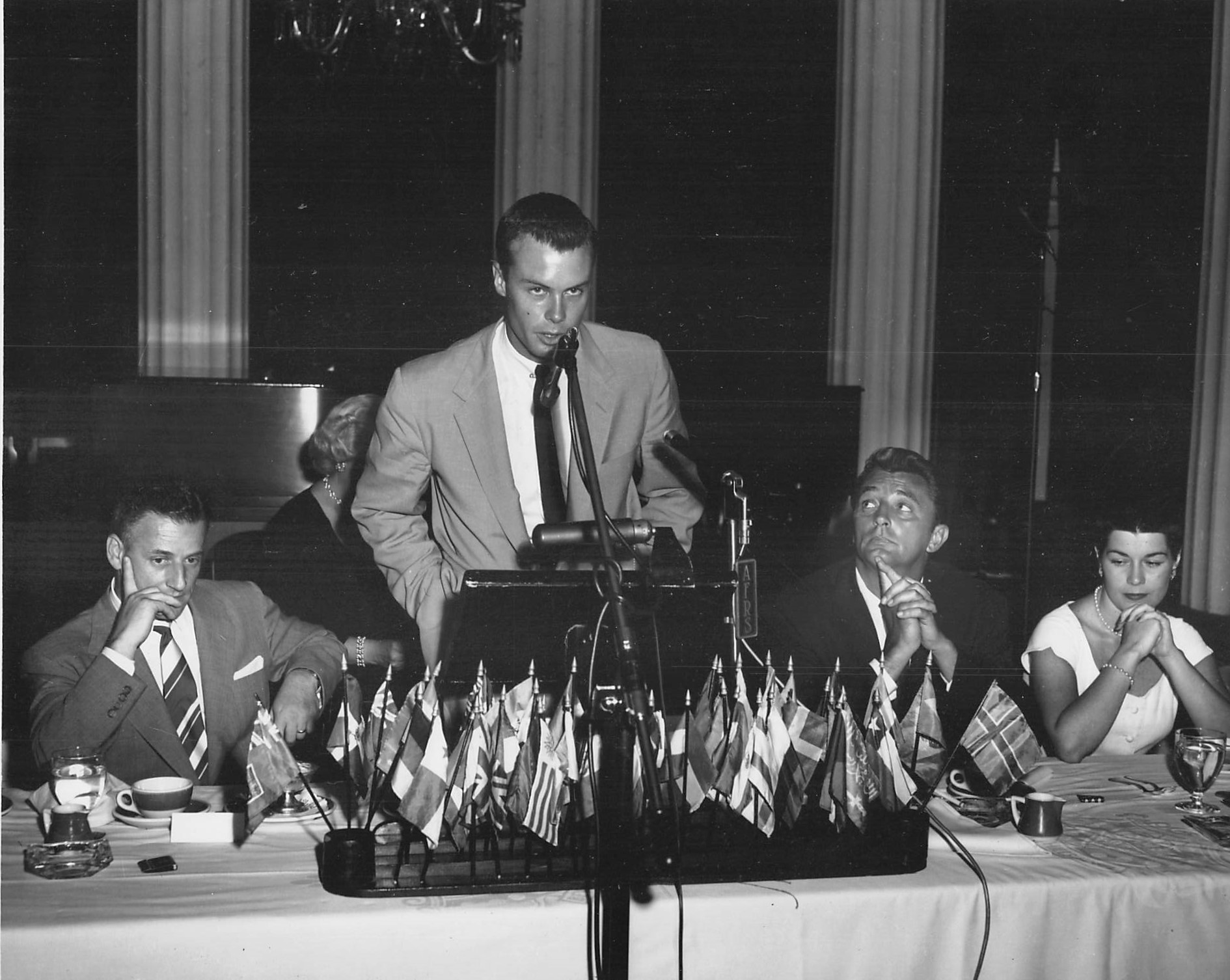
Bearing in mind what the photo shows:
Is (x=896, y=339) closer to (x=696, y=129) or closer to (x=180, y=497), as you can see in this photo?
(x=696, y=129)

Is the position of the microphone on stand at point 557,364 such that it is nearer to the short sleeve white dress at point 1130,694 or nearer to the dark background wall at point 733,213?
the short sleeve white dress at point 1130,694

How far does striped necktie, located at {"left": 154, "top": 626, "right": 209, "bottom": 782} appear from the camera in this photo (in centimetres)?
234

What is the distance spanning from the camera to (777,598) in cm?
283

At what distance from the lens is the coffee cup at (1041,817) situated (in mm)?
1623

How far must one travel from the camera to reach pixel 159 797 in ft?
5.41

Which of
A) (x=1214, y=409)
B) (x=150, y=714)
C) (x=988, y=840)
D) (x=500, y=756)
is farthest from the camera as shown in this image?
(x=1214, y=409)

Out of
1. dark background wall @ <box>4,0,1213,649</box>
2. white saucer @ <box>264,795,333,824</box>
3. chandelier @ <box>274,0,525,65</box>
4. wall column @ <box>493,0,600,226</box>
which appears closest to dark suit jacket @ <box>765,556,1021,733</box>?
white saucer @ <box>264,795,333,824</box>

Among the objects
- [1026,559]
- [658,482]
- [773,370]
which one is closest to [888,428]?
[773,370]

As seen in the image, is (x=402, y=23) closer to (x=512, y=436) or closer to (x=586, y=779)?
(x=512, y=436)

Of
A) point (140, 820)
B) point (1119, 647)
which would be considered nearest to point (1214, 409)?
point (1119, 647)

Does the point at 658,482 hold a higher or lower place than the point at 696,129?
lower

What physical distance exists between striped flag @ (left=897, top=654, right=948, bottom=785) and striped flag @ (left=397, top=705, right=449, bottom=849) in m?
0.67

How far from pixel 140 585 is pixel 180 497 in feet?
0.65

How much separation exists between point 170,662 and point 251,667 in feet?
0.55
